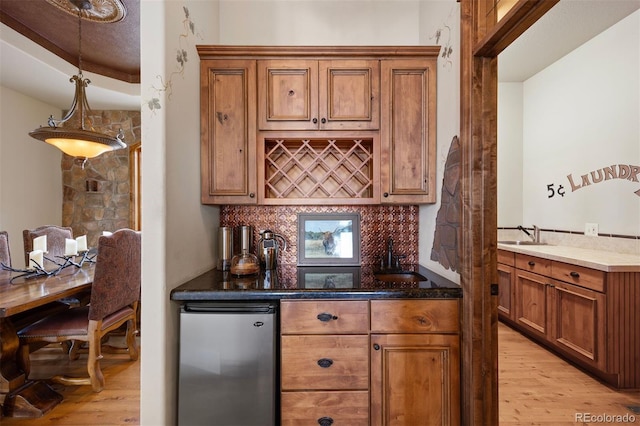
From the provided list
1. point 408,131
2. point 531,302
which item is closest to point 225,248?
point 408,131

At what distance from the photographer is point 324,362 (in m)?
1.45

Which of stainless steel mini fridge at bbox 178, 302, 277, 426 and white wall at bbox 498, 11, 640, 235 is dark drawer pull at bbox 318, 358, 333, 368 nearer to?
stainless steel mini fridge at bbox 178, 302, 277, 426

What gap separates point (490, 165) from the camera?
4.41ft

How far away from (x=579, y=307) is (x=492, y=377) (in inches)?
55.6

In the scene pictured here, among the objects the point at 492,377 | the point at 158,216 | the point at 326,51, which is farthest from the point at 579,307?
the point at 158,216

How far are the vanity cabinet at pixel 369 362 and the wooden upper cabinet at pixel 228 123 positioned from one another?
2.86 ft

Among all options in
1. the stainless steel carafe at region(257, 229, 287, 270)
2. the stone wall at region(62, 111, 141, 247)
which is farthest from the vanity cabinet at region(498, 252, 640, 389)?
the stone wall at region(62, 111, 141, 247)

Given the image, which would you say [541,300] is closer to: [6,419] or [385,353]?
[385,353]

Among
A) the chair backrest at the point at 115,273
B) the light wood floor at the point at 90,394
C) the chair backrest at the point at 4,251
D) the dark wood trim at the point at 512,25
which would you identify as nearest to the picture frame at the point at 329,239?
the dark wood trim at the point at 512,25

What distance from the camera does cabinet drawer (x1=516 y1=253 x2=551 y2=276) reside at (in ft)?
8.06

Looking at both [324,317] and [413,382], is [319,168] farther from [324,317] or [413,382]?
[413,382]

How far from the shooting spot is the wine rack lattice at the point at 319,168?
1.94 meters

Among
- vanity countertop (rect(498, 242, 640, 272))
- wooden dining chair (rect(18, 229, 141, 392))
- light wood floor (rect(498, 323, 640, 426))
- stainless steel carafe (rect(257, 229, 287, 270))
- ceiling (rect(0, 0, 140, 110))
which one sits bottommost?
light wood floor (rect(498, 323, 640, 426))

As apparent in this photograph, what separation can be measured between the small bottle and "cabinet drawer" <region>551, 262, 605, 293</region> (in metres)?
2.38
